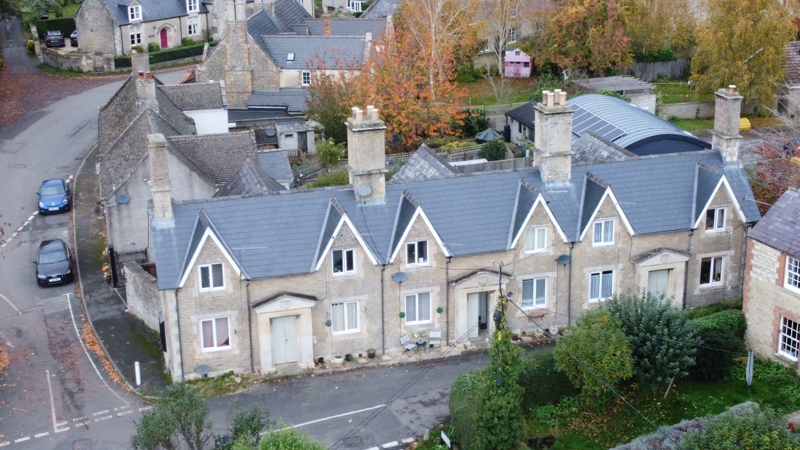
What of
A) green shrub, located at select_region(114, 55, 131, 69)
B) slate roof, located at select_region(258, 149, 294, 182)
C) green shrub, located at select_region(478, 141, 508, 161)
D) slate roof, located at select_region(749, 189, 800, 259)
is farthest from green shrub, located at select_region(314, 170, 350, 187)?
green shrub, located at select_region(114, 55, 131, 69)

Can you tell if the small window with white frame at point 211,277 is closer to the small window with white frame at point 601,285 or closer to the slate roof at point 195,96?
the small window with white frame at point 601,285

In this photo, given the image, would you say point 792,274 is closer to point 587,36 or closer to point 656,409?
point 656,409

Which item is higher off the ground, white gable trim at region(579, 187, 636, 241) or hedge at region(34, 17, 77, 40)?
hedge at region(34, 17, 77, 40)

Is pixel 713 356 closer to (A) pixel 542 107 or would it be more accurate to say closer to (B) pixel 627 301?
(B) pixel 627 301

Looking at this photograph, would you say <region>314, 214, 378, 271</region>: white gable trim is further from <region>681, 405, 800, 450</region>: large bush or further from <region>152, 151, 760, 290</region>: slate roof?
<region>681, 405, 800, 450</region>: large bush

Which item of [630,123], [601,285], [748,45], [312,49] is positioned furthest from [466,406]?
[748,45]

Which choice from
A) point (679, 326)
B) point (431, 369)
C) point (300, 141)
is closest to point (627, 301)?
point (679, 326)
